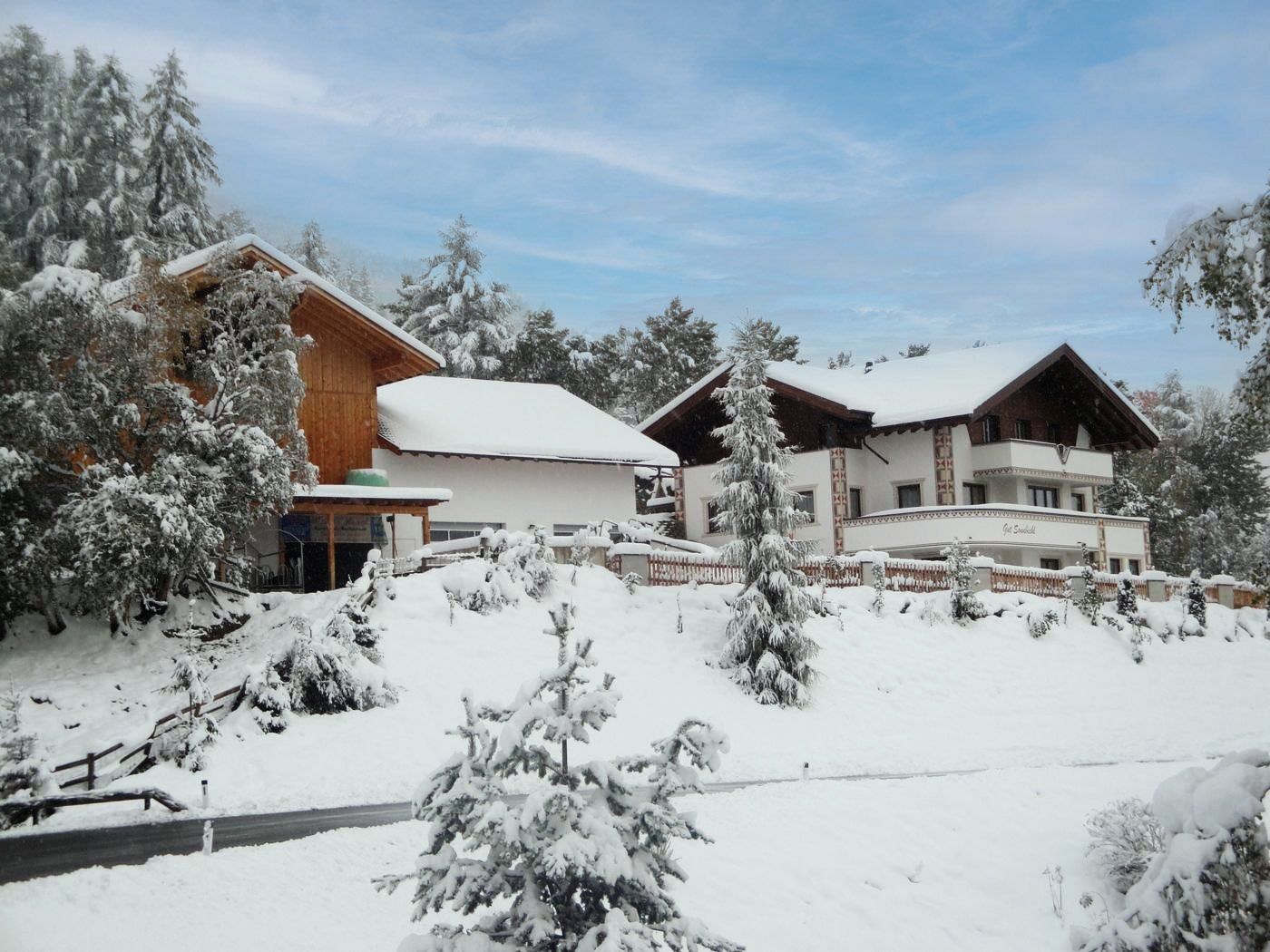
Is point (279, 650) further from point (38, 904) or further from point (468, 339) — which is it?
point (468, 339)

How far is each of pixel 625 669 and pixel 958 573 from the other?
1025cm

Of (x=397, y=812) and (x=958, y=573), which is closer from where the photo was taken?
(x=397, y=812)

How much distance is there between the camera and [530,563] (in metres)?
26.3

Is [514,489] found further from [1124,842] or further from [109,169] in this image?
[1124,842]

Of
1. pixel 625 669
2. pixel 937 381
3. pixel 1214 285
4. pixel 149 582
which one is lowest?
pixel 625 669

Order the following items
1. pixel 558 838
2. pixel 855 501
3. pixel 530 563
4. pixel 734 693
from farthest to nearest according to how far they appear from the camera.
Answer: pixel 855 501
pixel 530 563
pixel 734 693
pixel 558 838

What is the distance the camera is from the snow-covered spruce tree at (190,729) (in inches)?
719

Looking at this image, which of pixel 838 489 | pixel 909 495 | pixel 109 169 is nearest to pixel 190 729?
pixel 109 169

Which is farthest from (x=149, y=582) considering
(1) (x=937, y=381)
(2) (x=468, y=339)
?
(2) (x=468, y=339)

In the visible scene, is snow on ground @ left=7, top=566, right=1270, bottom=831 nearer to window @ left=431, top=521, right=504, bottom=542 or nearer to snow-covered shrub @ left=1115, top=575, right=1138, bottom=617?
snow-covered shrub @ left=1115, top=575, right=1138, bottom=617

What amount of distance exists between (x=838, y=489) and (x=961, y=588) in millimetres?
10722

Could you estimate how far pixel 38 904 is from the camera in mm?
11266

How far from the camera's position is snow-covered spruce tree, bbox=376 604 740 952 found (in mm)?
6969

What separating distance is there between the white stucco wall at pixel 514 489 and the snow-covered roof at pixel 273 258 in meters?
3.36
